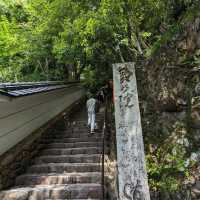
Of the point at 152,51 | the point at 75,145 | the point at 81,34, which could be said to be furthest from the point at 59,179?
the point at 152,51

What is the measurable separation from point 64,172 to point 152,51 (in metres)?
4.77

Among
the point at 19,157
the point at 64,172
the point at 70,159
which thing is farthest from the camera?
the point at 70,159

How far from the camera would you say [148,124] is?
9031 millimetres

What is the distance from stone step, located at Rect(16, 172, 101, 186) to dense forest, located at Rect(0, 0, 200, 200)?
154 centimetres

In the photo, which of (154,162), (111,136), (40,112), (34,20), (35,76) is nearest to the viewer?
(154,162)

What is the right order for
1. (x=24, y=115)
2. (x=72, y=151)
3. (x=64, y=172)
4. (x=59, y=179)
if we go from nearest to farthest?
1. (x=59, y=179)
2. (x=64, y=172)
3. (x=24, y=115)
4. (x=72, y=151)

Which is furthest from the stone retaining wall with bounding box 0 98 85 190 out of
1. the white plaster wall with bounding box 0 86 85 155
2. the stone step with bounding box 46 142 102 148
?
the stone step with bounding box 46 142 102 148

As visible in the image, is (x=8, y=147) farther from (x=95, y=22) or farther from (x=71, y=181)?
(x=95, y=22)

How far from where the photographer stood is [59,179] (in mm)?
7512

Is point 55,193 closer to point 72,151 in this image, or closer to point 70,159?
point 70,159

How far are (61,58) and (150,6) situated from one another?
568 cm

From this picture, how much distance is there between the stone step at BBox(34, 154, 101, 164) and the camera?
8.45 m

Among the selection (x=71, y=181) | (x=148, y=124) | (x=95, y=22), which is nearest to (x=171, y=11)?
(x=95, y=22)

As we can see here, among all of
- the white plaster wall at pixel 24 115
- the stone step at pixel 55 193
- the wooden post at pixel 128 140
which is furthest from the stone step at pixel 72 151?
the wooden post at pixel 128 140
